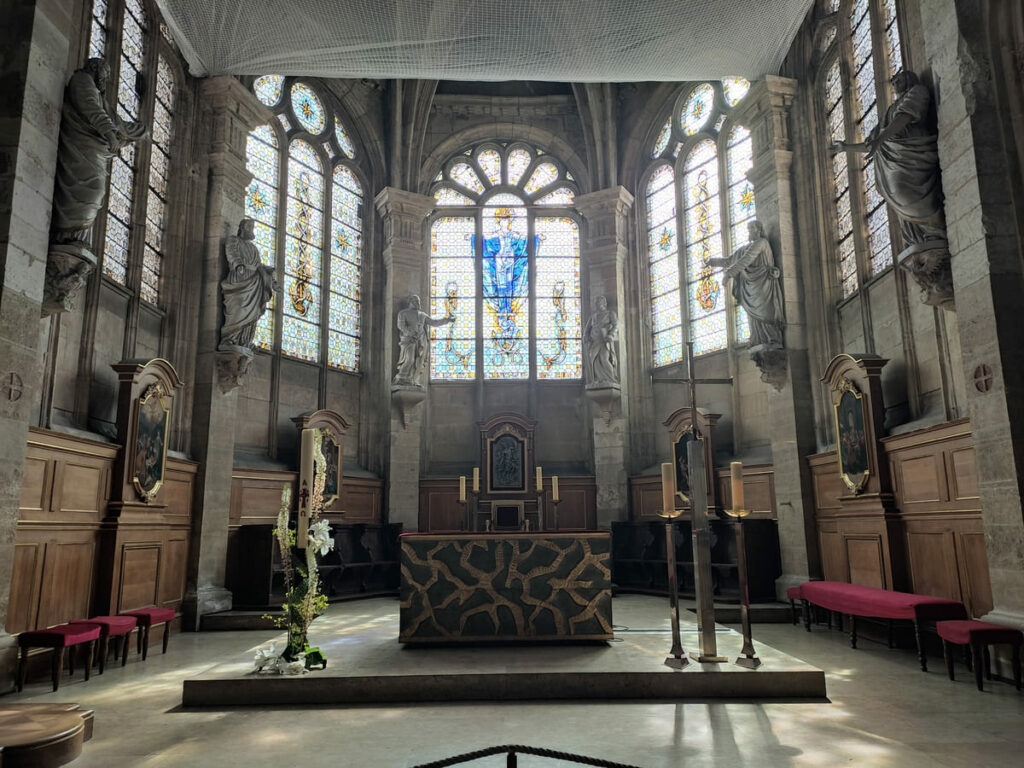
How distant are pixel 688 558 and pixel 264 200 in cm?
953

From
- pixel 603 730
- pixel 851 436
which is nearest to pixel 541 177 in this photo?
pixel 851 436

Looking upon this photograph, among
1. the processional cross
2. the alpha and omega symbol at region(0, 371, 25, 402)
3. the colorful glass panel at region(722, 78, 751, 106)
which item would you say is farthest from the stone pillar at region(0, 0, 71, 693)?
the colorful glass panel at region(722, 78, 751, 106)

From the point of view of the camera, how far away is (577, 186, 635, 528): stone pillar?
567 inches

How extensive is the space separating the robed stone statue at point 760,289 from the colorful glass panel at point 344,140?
8.40 meters

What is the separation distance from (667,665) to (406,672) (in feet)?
6.60

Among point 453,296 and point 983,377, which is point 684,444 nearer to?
point 453,296

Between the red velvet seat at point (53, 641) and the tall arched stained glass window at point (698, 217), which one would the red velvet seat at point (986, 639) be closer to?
the red velvet seat at point (53, 641)

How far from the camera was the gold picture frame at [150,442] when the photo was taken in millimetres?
8664

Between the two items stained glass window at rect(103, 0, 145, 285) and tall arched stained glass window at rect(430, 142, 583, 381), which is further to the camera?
tall arched stained glass window at rect(430, 142, 583, 381)

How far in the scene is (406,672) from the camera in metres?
5.79

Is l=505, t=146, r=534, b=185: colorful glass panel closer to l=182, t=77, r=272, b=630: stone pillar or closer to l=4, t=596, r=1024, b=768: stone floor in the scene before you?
l=182, t=77, r=272, b=630: stone pillar

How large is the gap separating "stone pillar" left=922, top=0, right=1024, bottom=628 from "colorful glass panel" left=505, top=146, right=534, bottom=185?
34.4 ft

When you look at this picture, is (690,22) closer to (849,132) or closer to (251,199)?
(849,132)

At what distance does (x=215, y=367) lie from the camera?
10.6 meters
